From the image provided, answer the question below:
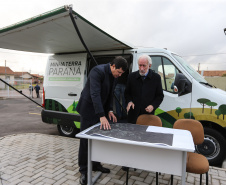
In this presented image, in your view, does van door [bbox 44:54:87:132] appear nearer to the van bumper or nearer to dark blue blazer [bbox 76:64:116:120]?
the van bumper

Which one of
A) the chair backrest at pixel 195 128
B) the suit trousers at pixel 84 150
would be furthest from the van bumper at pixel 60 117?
the chair backrest at pixel 195 128

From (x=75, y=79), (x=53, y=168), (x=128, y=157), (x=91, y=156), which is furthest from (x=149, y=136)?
(x=75, y=79)

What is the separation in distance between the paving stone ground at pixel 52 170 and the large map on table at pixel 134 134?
94 centimetres

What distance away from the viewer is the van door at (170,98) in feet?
11.9

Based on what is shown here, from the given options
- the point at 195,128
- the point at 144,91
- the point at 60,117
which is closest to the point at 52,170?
the point at 60,117

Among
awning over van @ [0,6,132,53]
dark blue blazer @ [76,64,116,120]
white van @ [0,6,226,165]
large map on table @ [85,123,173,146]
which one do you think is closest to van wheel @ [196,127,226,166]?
white van @ [0,6,226,165]

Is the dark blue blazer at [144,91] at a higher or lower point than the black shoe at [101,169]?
higher

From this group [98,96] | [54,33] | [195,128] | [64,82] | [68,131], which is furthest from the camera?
[68,131]

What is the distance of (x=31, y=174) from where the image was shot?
2963mm

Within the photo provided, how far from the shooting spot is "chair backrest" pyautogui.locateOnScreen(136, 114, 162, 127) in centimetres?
301

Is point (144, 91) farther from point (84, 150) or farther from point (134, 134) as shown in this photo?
point (84, 150)

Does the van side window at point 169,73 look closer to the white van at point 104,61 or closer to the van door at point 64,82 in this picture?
the white van at point 104,61

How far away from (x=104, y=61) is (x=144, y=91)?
73.4 inches

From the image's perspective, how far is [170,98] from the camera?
12.3 feet
